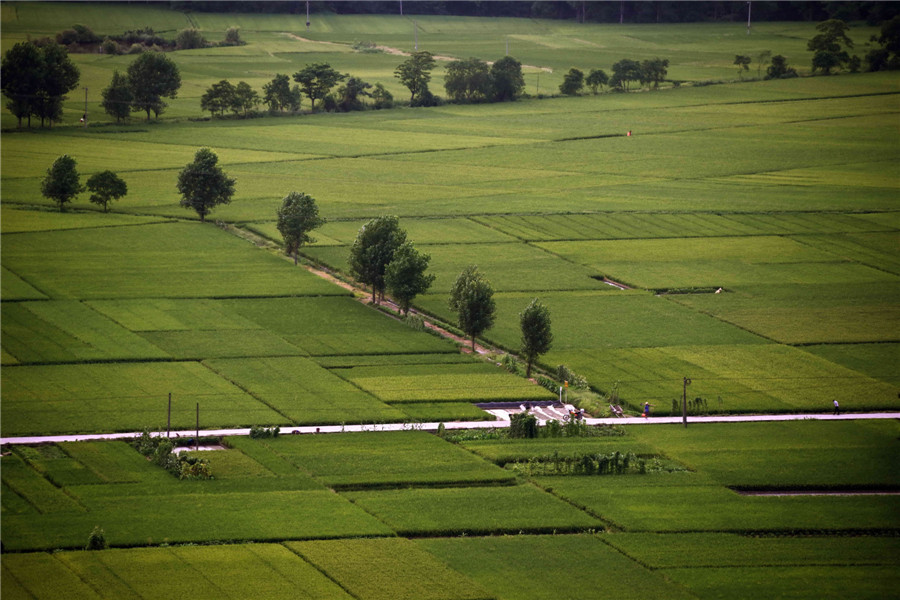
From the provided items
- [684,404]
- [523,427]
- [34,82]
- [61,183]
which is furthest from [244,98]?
[684,404]

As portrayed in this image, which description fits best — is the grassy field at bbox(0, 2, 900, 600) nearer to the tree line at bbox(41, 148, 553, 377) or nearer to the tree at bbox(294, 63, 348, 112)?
the tree line at bbox(41, 148, 553, 377)

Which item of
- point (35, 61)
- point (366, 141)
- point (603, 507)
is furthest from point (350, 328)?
point (35, 61)

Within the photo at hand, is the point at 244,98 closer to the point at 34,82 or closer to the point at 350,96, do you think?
the point at 350,96

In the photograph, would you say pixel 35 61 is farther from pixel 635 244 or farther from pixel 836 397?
pixel 836 397

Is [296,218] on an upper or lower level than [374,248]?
upper

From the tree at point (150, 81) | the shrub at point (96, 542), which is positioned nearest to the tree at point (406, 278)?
the shrub at point (96, 542)

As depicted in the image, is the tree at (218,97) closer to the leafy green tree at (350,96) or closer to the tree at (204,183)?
the leafy green tree at (350,96)

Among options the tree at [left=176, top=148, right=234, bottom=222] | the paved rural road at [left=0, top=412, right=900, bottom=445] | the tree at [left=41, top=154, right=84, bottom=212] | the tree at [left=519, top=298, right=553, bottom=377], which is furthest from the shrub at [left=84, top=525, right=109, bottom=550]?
the tree at [left=41, top=154, right=84, bottom=212]
